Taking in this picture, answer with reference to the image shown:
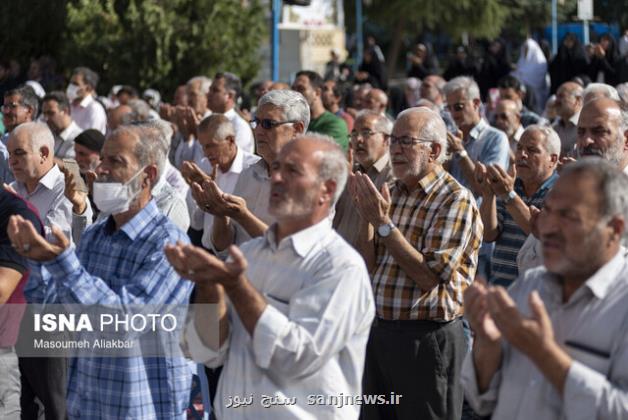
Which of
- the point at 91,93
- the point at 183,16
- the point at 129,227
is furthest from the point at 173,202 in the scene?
the point at 183,16

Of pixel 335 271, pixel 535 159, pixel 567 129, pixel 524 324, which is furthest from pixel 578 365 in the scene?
pixel 567 129

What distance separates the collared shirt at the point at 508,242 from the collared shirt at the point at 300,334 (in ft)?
9.88

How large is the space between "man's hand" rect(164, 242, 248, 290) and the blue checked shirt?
0.87m

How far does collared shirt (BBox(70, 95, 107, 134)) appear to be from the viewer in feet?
47.0

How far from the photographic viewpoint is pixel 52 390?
6891 mm

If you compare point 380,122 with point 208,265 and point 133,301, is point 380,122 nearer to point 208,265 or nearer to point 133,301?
point 133,301

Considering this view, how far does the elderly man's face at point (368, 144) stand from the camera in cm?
791

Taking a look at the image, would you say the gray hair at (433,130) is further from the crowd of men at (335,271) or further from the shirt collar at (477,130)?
the shirt collar at (477,130)

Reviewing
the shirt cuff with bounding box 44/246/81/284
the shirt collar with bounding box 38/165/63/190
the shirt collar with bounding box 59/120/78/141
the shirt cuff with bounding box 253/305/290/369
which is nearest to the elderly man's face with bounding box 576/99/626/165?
the shirt cuff with bounding box 253/305/290/369

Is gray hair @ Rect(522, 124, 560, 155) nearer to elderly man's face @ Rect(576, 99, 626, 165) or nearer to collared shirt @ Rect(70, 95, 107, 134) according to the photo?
elderly man's face @ Rect(576, 99, 626, 165)

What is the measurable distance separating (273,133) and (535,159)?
1709 mm

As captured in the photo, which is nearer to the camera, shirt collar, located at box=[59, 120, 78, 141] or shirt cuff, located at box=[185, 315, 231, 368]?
shirt cuff, located at box=[185, 315, 231, 368]

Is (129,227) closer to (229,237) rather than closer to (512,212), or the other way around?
(229,237)

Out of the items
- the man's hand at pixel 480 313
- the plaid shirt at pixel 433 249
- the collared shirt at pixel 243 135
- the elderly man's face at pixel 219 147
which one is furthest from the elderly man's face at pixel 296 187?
the collared shirt at pixel 243 135
